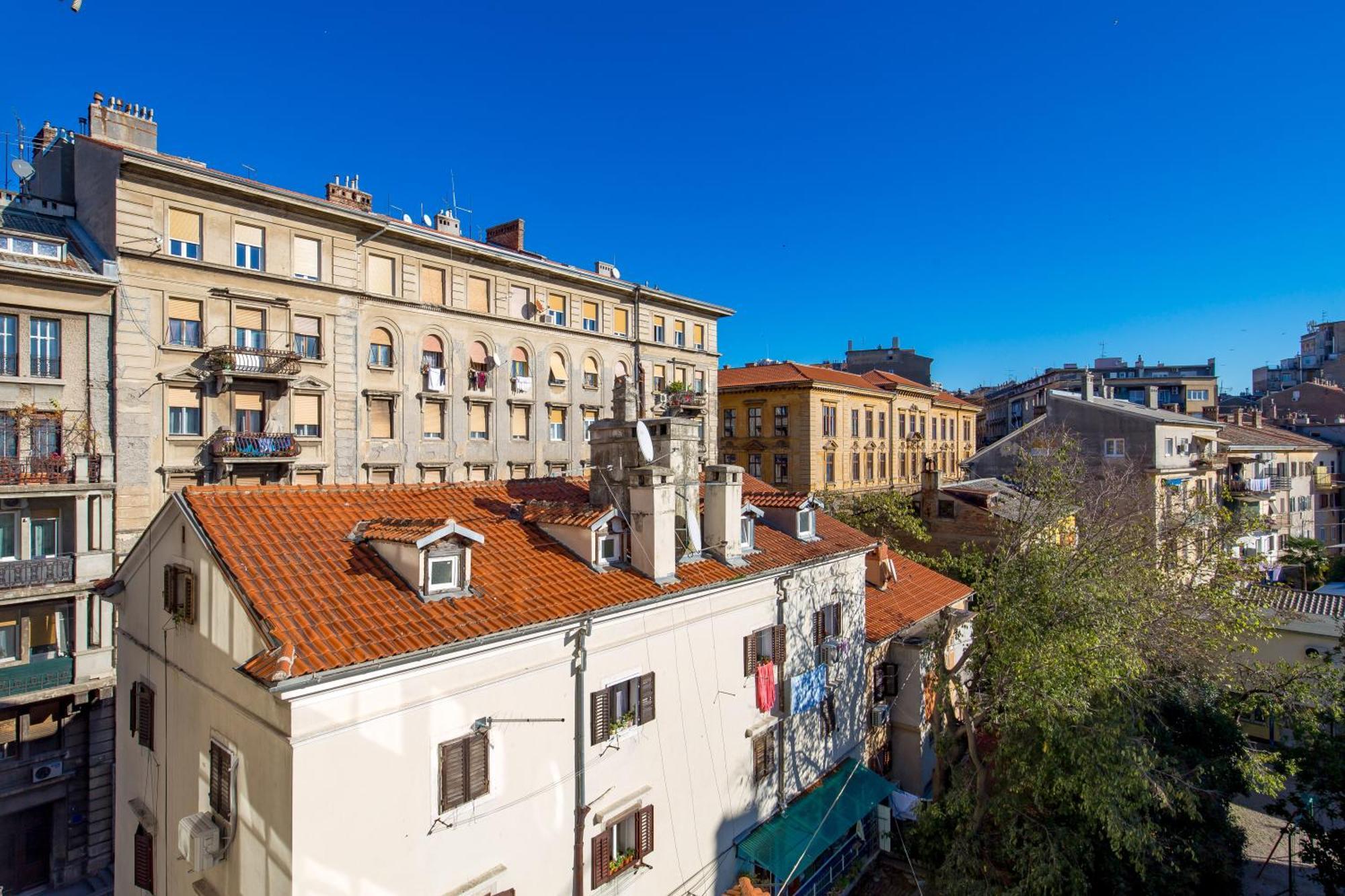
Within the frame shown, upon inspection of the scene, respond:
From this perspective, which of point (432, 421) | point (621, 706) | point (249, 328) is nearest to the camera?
point (621, 706)

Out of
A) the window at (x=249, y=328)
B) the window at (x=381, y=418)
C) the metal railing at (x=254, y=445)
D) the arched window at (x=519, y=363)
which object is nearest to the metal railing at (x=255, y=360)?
the window at (x=249, y=328)

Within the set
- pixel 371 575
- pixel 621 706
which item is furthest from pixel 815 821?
pixel 371 575

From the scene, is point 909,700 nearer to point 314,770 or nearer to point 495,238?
point 314,770

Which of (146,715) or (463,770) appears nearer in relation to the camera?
(463,770)

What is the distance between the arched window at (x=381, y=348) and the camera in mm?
25953

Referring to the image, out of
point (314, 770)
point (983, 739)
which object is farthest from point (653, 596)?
point (983, 739)

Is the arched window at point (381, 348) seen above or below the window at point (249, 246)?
below

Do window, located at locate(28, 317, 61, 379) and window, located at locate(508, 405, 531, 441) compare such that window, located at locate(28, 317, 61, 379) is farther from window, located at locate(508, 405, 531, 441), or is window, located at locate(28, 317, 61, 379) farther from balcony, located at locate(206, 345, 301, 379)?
window, located at locate(508, 405, 531, 441)

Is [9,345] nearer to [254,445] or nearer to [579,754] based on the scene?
[254,445]

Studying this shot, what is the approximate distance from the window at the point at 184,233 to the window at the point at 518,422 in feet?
40.9

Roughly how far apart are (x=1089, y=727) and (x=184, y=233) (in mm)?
27566

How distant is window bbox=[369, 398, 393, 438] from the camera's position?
2580cm

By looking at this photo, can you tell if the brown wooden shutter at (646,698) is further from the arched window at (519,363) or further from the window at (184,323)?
the arched window at (519,363)

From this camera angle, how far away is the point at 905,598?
22.5 m
